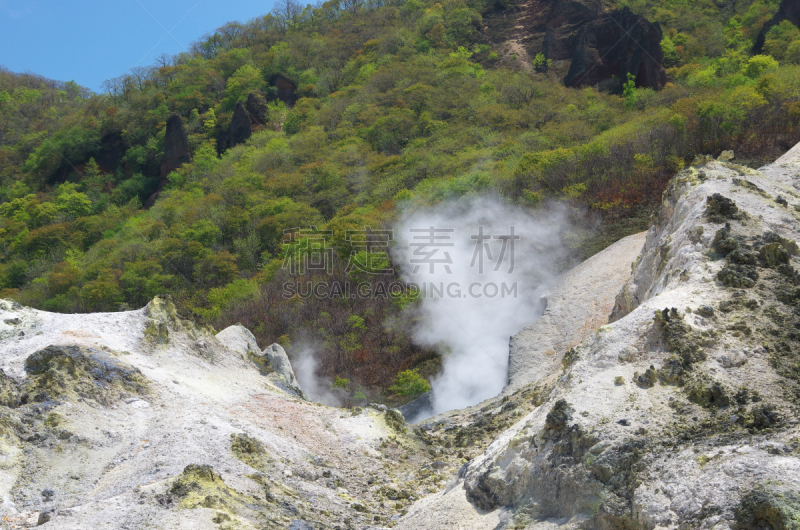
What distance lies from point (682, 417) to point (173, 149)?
207 feet

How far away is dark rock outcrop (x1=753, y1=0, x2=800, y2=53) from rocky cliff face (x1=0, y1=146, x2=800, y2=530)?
4043 centimetres

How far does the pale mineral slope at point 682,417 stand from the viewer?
4.80 meters

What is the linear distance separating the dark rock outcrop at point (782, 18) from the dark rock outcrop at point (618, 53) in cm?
684

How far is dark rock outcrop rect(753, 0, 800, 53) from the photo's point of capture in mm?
44438

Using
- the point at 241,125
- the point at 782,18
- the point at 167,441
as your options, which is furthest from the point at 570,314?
the point at 241,125

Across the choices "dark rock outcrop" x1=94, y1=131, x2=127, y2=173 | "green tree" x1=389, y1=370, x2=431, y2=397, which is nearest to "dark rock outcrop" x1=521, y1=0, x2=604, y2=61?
"dark rock outcrop" x1=94, y1=131, x2=127, y2=173

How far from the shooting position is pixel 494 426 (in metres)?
10.9

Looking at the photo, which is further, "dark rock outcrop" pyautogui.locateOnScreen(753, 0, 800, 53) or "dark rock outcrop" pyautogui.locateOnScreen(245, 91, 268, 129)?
"dark rock outcrop" pyautogui.locateOnScreen(245, 91, 268, 129)

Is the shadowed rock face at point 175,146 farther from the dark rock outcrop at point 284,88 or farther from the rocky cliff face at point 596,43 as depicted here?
the rocky cliff face at point 596,43

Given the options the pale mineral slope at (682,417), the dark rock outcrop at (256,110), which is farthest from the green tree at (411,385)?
the dark rock outcrop at (256,110)

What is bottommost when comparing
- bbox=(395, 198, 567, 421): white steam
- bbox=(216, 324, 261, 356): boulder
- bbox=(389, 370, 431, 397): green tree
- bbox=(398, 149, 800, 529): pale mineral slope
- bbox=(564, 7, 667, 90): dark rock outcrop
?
bbox=(389, 370, 431, 397): green tree

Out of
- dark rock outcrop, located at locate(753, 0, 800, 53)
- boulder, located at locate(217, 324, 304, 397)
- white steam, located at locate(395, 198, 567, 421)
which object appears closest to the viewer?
boulder, located at locate(217, 324, 304, 397)

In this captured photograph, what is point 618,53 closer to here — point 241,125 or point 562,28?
point 562,28

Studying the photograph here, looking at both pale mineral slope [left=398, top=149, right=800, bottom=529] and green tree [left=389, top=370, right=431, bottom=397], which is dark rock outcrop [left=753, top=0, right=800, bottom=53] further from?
pale mineral slope [left=398, top=149, right=800, bottom=529]
